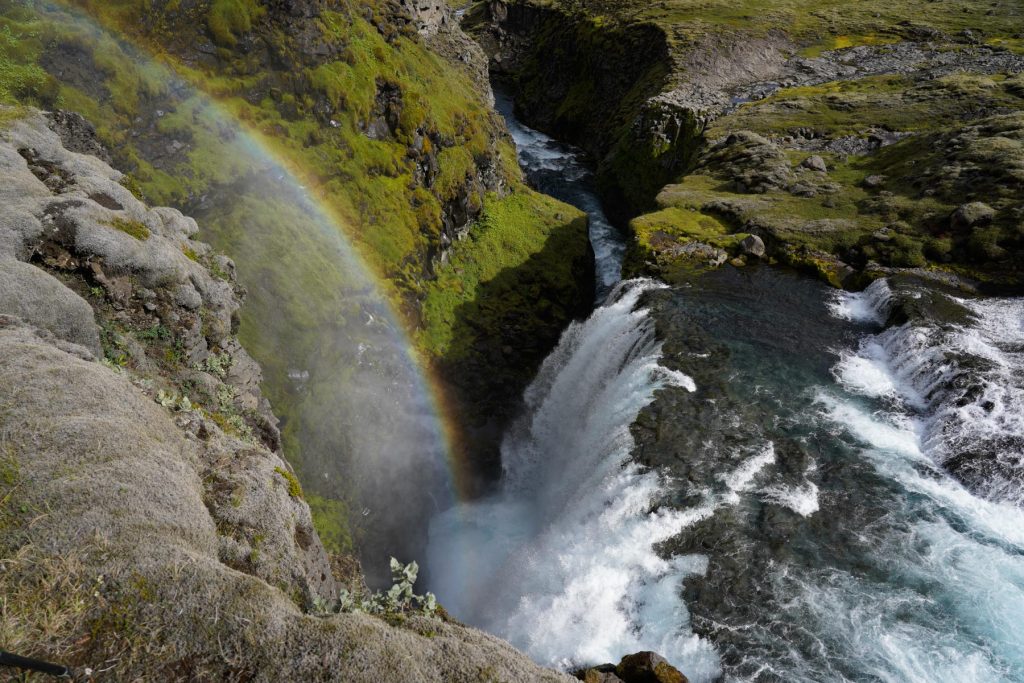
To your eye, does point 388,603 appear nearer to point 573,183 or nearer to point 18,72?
point 18,72

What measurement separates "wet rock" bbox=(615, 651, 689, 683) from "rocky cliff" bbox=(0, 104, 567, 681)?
511cm

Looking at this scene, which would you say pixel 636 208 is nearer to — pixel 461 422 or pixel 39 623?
pixel 461 422

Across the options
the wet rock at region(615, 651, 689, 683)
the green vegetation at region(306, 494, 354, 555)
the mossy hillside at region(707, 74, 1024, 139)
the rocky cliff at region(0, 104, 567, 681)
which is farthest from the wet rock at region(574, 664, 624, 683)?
the mossy hillside at region(707, 74, 1024, 139)

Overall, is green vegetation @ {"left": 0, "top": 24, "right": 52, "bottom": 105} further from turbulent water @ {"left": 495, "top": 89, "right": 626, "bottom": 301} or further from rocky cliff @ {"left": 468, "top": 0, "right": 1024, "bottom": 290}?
turbulent water @ {"left": 495, "top": 89, "right": 626, "bottom": 301}

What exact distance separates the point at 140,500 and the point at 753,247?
37393 millimetres

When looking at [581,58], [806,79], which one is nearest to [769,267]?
[806,79]

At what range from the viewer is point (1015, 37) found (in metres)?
82.7

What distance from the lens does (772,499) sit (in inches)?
761

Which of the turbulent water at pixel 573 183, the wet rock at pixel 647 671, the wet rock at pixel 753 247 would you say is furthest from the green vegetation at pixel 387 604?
the wet rock at pixel 753 247

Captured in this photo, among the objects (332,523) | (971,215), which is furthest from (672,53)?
(332,523)

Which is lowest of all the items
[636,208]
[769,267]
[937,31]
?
[636,208]

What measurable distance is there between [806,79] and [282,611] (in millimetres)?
96333

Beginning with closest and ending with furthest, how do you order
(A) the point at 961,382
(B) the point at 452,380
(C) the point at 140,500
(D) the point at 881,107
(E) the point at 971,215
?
(C) the point at 140,500, (A) the point at 961,382, (B) the point at 452,380, (E) the point at 971,215, (D) the point at 881,107

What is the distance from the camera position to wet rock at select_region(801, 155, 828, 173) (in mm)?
50312
